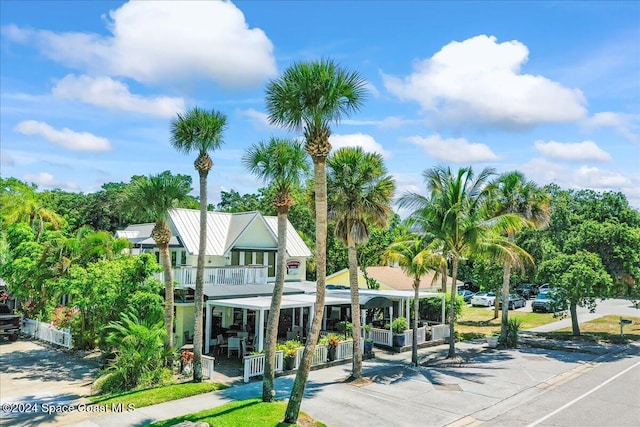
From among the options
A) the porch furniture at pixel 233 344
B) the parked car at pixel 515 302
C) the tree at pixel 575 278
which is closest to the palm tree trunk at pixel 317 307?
the porch furniture at pixel 233 344

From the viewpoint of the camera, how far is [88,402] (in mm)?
15109

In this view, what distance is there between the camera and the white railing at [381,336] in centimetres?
2468

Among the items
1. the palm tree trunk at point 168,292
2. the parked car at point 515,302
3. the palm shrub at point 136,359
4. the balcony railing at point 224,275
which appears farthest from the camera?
the parked car at point 515,302

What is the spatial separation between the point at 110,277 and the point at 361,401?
11359mm

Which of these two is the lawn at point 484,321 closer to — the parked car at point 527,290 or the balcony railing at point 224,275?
the balcony railing at point 224,275

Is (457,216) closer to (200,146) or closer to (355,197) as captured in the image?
(355,197)

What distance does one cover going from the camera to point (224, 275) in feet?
82.4

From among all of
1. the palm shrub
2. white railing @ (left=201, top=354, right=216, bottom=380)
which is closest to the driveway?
the palm shrub

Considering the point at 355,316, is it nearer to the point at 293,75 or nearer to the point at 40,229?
the point at 293,75

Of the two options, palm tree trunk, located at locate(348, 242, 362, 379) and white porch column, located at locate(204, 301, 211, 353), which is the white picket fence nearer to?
palm tree trunk, located at locate(348, 242, 362, 379)

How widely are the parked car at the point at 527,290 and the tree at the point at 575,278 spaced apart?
29327 mm

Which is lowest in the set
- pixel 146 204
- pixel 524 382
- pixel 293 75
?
pixel 524 382

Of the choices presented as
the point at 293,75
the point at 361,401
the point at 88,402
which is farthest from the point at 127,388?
the point at 293,75

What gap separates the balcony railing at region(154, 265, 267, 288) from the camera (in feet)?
77.2
